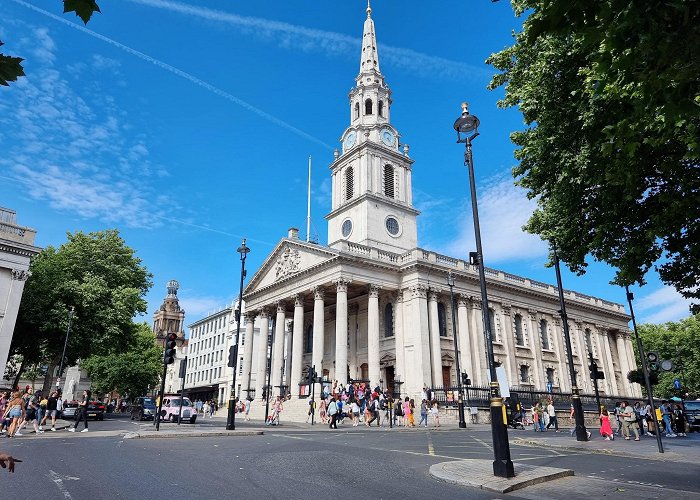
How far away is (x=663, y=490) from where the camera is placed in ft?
26.3

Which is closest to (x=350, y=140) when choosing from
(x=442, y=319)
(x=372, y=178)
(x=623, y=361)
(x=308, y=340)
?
(x=372, y=178)

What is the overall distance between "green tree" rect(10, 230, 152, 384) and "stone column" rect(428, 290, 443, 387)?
24771mm

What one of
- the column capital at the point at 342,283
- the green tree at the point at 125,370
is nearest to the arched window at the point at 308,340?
the column capital at the point at 342,283

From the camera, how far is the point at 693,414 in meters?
31.3

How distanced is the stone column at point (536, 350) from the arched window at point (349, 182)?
2246 centimetres

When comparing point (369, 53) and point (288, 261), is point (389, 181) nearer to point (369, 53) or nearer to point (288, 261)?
point (288, 261)

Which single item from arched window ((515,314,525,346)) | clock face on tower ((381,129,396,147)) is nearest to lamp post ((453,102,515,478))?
arched window ((515,314,525,346))

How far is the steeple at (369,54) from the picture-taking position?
56.2m

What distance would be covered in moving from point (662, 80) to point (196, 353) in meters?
96.1

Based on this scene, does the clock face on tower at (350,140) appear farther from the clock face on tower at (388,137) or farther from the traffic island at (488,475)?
the traffic island at (488,475)

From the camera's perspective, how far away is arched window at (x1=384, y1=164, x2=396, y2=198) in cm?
5122

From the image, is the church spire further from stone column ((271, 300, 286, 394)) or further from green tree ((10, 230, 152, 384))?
green tree ((10, 230, 152, 384))

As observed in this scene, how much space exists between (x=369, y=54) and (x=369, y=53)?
0.16 m

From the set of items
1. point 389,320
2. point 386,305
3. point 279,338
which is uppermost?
point 386,305
